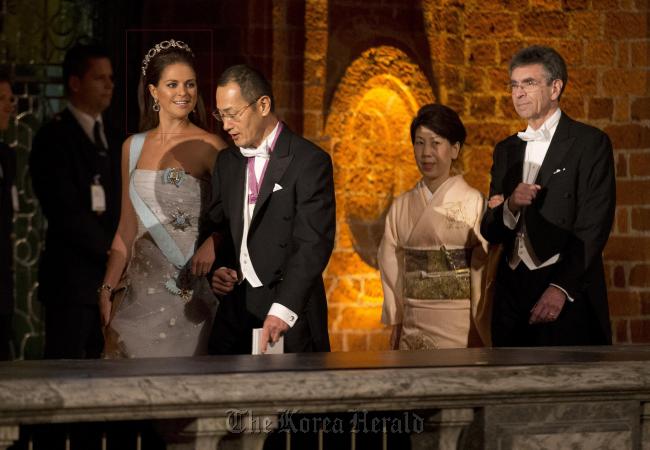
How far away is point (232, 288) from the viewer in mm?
5098

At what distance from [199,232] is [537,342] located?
1.29m

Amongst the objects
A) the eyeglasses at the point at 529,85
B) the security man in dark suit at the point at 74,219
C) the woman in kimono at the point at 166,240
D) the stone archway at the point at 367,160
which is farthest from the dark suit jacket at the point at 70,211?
the eyeglasses at the point at 529,85

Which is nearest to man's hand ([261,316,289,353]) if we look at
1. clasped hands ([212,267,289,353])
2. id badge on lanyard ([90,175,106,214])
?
clasped hands ([212,267,289,353])

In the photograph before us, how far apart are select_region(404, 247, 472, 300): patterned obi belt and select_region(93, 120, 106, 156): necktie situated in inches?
72.2

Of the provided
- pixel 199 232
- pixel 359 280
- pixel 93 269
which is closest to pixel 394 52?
pixel 359 280

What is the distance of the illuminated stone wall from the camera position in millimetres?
8961

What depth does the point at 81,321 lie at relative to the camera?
23.9 ft

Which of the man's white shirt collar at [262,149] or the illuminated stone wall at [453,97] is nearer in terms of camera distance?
the man's white shirt collar at [262,149]

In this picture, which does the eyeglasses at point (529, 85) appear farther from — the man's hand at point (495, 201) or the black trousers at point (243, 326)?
the black trousers at point (243, 326)

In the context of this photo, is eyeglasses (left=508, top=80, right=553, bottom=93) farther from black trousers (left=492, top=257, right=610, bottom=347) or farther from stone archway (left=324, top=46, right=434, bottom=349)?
stone archway (left=324, top=46, right=434, bottom=349)

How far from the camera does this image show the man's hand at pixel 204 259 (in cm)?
527

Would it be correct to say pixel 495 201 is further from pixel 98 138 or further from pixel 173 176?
pixel 98 138

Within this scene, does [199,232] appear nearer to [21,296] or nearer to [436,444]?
[436,444]

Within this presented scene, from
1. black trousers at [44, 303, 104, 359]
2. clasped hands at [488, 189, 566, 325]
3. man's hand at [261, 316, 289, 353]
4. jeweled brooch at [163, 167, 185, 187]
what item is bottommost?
black trousers at [44, 303, 104, 359]
